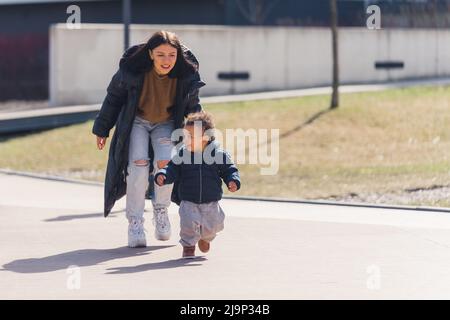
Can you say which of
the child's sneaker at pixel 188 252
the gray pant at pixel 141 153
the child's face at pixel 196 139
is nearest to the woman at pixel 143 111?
the gray pant at pixel 141 153

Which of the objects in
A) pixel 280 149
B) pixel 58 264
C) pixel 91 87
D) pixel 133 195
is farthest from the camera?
pixel 91 87

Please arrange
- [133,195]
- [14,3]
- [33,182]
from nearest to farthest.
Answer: [133,195] < [33,182] < [14,3]

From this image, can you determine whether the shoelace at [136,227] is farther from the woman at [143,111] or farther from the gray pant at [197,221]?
the gray pant at [197,221]

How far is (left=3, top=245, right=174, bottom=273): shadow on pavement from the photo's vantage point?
9.26 metres

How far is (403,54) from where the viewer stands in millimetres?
31188

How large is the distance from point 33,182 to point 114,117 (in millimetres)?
6516

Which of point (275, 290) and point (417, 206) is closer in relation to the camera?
point (275, 290)

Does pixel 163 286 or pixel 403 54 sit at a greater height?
pixel 403 54

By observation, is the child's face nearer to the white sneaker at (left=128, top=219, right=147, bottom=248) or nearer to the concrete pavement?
the concrete pavement

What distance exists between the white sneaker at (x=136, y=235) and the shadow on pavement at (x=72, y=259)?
60 millimetres

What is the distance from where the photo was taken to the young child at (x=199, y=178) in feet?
31.6

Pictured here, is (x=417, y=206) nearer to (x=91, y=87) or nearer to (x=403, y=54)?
(x=91, y=87)

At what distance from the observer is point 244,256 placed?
32.2 feet
